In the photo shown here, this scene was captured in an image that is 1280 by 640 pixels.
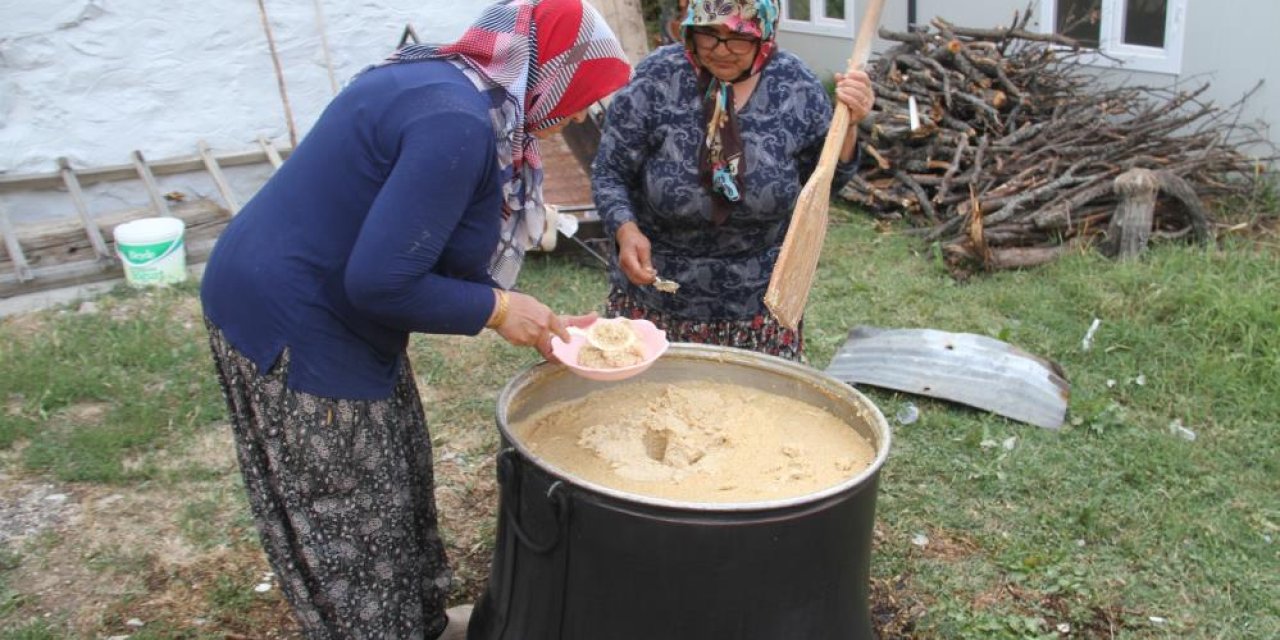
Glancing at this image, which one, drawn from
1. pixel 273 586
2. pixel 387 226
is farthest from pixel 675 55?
pixel 273 586

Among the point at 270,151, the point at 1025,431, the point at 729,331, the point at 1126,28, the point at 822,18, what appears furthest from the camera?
the point at 822,18

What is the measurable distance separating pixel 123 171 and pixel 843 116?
16.1ft

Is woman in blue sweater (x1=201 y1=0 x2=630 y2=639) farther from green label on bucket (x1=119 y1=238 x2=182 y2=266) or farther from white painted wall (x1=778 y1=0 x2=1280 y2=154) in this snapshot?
white painted wall (x1=778 y1=0 x2=1280 y2=154)

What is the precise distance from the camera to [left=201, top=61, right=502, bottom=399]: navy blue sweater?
5.65ft

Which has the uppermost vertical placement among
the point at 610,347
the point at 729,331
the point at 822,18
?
the point at 610,347

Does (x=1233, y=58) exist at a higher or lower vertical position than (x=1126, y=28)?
lower

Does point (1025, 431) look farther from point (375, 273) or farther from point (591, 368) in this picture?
point (375, 273)

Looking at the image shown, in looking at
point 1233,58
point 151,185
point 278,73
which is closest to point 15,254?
point 151,185

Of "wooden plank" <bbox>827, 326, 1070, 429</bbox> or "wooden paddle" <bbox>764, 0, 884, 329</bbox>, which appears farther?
"wooden plank" <bbox>827, 326, 1070, 429</bbox>

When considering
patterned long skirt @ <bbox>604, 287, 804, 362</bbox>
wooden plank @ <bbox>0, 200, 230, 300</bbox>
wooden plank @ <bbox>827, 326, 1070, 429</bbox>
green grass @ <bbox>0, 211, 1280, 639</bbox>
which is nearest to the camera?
patterned long skirt @ <bbox>604, 287, 804, 362</bbox>

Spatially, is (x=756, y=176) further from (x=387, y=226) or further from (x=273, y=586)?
(x=273, y=586)

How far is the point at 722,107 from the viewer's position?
2.62 metres

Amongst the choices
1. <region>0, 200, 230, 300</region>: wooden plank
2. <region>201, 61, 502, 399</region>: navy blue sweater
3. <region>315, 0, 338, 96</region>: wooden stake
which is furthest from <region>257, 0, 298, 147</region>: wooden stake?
<region>201, 61, 502, 399</region>: navy blue sweater

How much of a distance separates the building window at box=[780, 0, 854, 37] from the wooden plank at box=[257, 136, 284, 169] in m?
5.67
